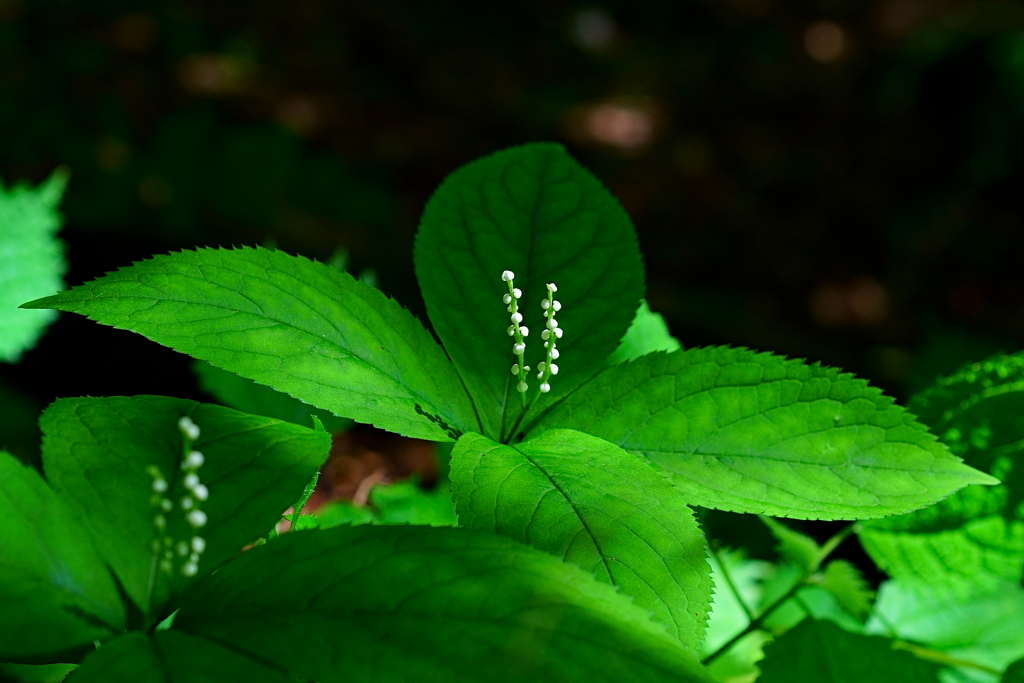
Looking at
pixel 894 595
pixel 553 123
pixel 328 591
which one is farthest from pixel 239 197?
pixel 328 591

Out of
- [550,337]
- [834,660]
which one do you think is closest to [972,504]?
[834,660]

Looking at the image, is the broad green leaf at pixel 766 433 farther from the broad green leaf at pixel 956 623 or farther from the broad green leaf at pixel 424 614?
the broad green leaf at pixel 956 623

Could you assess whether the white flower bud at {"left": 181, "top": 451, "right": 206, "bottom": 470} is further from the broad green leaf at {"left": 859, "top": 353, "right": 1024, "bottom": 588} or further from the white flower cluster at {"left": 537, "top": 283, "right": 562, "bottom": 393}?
the broad green leaf at {"left": 859, "top": 353, "right": 1024, "bottom": 588}

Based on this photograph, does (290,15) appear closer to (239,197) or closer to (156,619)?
(239,197)

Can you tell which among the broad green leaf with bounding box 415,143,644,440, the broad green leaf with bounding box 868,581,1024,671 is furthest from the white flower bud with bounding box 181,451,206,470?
the broad green leaf with bounding box 868,581,1024,671

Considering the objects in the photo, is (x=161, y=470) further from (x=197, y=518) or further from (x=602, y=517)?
(x=602, y=517)

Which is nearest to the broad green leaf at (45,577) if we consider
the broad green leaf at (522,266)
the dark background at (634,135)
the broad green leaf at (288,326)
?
the broad green leaf at (288,326)

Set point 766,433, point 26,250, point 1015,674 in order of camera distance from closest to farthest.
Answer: point 766,433 → point 1015,674 → point 26,250
